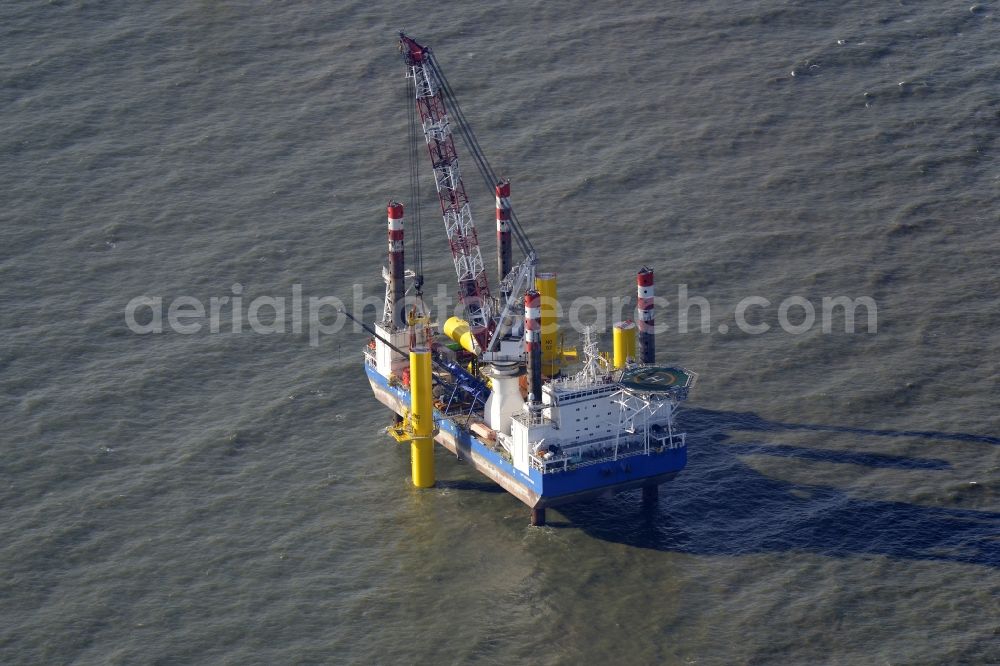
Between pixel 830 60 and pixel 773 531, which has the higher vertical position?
pixel 830 60

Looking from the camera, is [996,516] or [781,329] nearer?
[996,516]

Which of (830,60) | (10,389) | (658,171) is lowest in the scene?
(10,389)

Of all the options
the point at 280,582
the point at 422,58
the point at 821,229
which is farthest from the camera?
the point at 821,229

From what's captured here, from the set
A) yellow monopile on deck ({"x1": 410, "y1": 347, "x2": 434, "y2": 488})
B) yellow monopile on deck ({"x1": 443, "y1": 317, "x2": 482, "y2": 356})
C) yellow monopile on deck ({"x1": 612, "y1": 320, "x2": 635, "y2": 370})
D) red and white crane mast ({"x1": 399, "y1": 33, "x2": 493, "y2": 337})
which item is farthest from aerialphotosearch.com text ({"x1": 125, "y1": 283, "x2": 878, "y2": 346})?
yellow monopile on deck ({"x1": 410, "y1": 347, "x2": 434, "y2": 488})

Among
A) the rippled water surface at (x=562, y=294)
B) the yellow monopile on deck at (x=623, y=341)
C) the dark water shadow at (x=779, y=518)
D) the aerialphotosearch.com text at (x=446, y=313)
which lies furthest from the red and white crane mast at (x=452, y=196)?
the dark water shadow at (x=779, y=518)

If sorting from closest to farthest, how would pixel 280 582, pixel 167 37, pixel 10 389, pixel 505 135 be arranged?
pixel 280 582
pixel 10 389
pixel 505 135
pixel 167 37

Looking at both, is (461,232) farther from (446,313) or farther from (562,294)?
(562,294)

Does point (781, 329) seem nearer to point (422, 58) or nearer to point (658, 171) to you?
point (658, 171)

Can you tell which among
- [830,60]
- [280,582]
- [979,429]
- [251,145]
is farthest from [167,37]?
[979,429]
